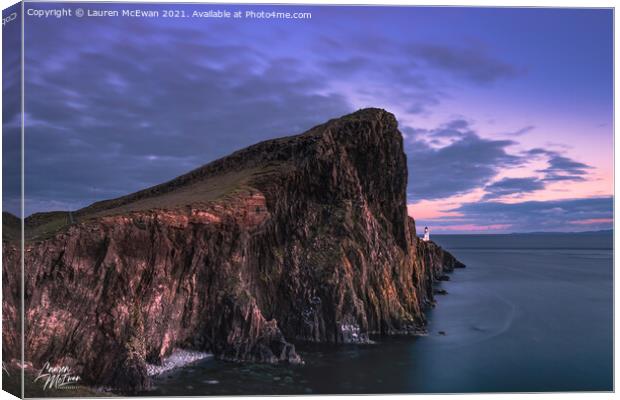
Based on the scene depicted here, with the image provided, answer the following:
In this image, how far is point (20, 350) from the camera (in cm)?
2342

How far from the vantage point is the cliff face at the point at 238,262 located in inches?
1175

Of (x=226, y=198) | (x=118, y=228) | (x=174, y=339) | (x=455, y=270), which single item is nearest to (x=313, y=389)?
(x=174, y=339)

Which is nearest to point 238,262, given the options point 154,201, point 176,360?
point 154,201

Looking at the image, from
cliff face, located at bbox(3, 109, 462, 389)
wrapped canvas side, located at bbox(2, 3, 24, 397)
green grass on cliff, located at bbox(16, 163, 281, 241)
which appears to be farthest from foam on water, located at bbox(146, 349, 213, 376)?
green grass on cliff, located at bbox(16, 163, 281, 241)

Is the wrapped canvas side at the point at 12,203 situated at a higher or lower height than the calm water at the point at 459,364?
higher

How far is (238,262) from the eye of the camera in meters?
Result: 43.7

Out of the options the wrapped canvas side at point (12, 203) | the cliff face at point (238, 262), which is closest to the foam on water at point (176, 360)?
the cliff face at point (238, 262)

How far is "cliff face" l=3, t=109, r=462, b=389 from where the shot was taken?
2984cm

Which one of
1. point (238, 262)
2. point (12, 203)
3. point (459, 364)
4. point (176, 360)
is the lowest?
point (459, 364)

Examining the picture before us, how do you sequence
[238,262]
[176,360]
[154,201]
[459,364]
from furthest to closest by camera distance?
[154,201] < [238,262] < [459,364] < [176,360]

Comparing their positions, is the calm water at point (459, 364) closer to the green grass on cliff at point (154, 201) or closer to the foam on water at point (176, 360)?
the foam on water at point (176, 360)

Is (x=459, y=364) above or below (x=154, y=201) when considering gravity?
below

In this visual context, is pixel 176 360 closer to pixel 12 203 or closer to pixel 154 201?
pixel 154 201

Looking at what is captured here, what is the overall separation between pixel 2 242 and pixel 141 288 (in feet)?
38.2
